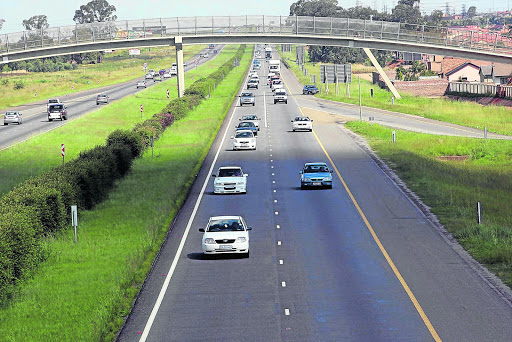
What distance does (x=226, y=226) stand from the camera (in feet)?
105

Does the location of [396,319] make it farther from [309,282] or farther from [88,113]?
[88,113]

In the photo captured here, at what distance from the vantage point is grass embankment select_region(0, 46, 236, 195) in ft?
193

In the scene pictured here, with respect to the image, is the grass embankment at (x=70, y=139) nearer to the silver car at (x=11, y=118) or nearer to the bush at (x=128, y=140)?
the bush at (x=128, y=140)

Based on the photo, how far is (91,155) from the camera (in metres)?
48.7

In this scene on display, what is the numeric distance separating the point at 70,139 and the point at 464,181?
39335 millimetres

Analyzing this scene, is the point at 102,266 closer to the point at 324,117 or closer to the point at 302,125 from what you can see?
the point at 302,125

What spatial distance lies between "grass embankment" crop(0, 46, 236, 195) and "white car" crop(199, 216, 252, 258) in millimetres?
21068

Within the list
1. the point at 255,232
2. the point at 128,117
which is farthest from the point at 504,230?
the point at 128,117

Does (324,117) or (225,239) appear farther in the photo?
(324,117)

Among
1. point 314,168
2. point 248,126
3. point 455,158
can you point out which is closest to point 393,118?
point 248,126

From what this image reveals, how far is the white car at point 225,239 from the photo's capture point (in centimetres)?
3164

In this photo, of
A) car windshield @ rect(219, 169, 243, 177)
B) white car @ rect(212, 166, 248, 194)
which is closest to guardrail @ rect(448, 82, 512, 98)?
car windshield @ rect(219, 169, 243, 177)

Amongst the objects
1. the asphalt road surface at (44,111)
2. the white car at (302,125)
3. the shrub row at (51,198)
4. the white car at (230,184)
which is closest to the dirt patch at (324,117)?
the white car at (302,125)

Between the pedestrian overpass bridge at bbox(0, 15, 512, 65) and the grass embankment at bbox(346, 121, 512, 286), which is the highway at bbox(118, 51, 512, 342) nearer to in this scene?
the grass embankment at bbox(346, 121, 512, 286)
